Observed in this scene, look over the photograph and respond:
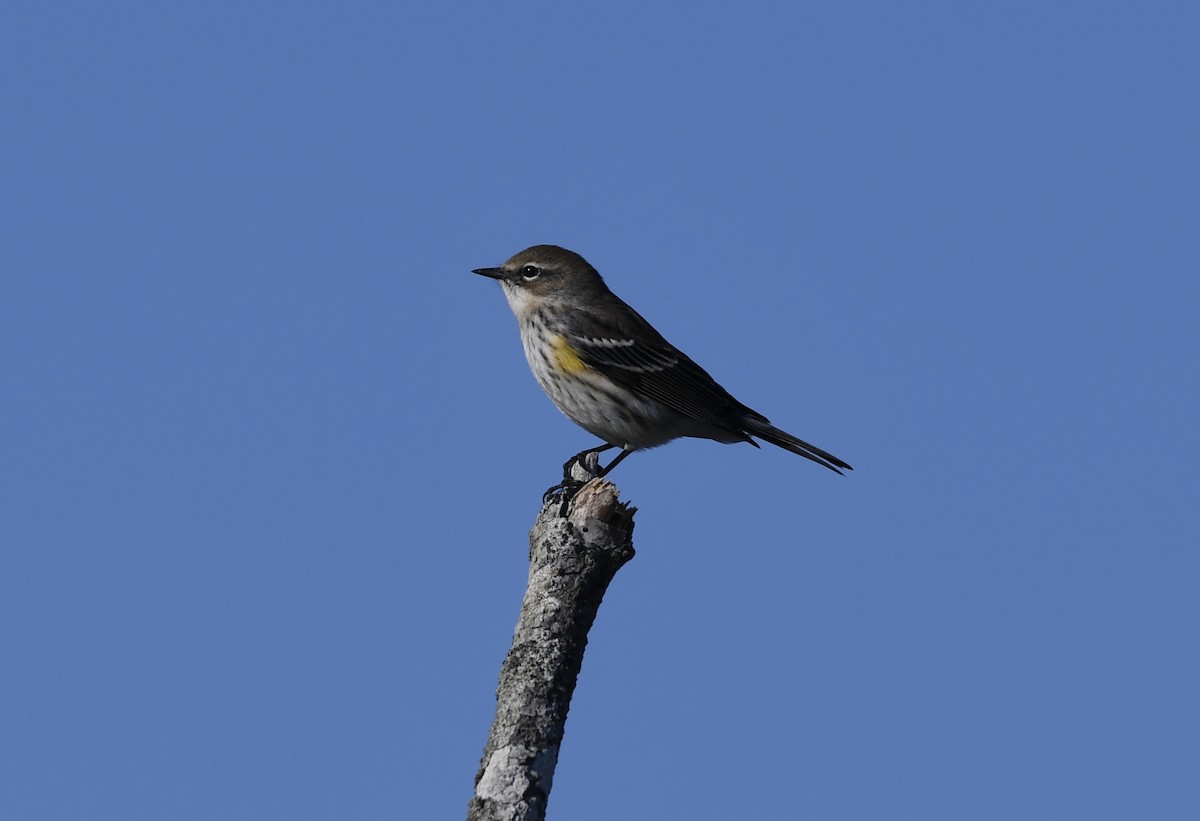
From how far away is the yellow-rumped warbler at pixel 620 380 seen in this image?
13.0 metres

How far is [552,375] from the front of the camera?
13.4 meters

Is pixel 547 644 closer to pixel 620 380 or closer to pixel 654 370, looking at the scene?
pixel 620 380

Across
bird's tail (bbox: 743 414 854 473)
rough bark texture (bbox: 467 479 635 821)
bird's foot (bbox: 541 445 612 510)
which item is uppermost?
bird's tail (bbox: 743 414 854 473)

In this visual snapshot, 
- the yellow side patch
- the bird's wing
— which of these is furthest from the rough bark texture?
the yellow side patch

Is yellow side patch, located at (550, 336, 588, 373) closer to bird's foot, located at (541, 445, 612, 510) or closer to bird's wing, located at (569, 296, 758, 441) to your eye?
bird's wing, located at (569, 296, 758, 441)

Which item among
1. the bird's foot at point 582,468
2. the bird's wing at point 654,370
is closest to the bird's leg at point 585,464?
the bird's foot at point 582,468

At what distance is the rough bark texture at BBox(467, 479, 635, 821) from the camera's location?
21.6 ft

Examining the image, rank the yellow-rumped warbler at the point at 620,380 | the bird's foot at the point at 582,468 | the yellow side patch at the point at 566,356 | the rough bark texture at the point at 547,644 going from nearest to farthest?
the rough bark texture at the point at 547,644, the bird's foot at the point at 582,468, the yellow-rumped warbler at the point at 620,380, the yellow side patch at the point at 566,356

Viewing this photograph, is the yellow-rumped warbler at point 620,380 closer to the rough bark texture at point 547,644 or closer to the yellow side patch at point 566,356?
the yellow side patch at point 566,356

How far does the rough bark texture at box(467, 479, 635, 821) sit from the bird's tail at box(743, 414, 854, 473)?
4824 mm

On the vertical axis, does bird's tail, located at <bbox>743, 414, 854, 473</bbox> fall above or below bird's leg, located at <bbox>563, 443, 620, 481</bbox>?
above

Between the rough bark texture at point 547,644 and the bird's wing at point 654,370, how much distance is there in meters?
4.61

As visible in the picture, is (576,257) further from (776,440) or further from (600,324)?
(776,440)

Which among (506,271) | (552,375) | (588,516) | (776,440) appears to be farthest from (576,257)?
(588,516)
